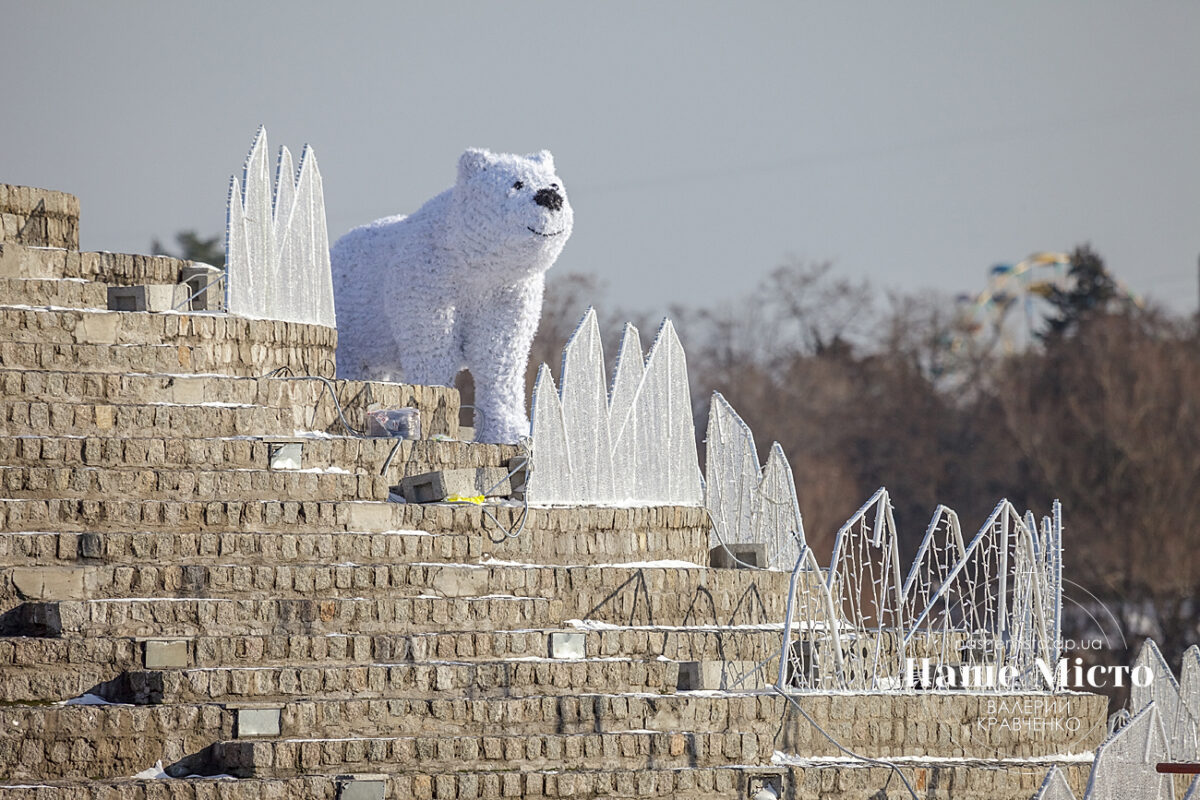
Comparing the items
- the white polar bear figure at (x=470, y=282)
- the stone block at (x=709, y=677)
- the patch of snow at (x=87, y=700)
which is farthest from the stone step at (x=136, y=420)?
the stone block at (x=709, y=677)

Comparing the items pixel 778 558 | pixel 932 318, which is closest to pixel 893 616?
pixel 778 558

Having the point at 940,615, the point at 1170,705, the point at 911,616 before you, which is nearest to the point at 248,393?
the point at 911,616

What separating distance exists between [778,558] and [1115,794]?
15.4 feet

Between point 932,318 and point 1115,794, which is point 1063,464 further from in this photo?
point 1115,794

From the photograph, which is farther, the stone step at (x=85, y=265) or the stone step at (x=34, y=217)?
the stone step at (x=34, y=217)

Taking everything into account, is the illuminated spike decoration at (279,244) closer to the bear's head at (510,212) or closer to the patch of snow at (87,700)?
the bear's head at (510,212)

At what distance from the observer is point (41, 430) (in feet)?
50.0

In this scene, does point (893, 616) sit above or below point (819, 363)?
below

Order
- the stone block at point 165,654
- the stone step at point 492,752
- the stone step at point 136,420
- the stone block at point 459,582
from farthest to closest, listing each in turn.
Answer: the stone step at point 136,420, the stone block at point 459,582, the stone block at point 165,654, the stone step at point 492,752

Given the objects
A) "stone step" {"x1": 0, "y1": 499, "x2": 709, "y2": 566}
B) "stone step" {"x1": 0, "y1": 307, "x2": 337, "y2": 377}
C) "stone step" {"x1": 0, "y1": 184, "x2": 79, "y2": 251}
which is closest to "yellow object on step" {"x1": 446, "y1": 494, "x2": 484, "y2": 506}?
"stone step" {"x1": 0, "y1": 499, "x2": 709, "y2": 566}

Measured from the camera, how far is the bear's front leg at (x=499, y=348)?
1825 cm

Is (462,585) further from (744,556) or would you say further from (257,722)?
(744,556)

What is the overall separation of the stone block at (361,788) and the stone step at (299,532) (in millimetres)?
2307

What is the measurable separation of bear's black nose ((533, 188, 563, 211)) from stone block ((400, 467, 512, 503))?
2.49 metres
